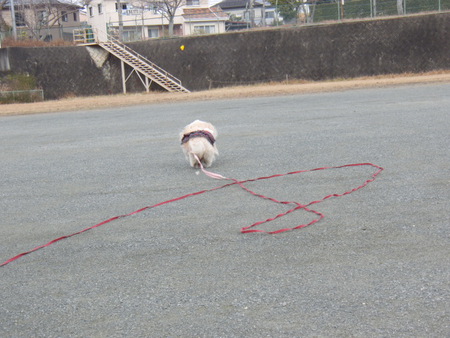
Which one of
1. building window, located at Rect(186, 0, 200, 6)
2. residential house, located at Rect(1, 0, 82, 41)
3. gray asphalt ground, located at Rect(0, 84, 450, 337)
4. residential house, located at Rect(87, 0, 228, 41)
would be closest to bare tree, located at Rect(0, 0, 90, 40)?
residential house, located at Rect(1, 0, 82, 41)

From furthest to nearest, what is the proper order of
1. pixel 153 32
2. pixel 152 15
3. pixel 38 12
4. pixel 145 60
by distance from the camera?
pixel 152 15 → pixel 153 32 → pixel 38 12 → pixel 145 60

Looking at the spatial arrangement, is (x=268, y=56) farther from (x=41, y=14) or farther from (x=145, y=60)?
(x=41, y=14)

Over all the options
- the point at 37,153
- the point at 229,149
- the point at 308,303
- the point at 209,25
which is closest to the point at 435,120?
the point at 229,149

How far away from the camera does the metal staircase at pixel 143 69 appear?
1322 inches

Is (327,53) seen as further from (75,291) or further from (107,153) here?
(75,291)

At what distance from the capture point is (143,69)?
34.5 metres

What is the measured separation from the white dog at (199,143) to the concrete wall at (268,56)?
81.6 ft

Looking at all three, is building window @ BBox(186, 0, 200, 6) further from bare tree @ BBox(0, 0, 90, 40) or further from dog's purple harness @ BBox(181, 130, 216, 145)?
dog's purple harness @ BBox(181, 130, 216, 145)

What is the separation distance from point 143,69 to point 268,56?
7.24m

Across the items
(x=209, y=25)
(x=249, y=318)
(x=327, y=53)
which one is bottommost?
(x=249, y=318)

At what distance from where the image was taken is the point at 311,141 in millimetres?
10852

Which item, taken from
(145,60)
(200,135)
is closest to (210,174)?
(200,135)

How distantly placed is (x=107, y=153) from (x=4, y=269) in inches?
239

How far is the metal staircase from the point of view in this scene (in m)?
33.6
